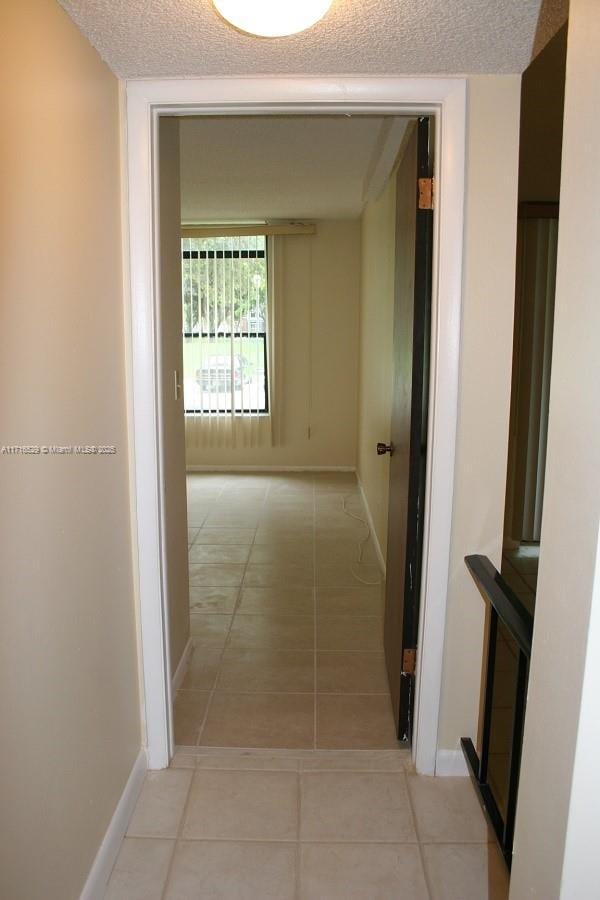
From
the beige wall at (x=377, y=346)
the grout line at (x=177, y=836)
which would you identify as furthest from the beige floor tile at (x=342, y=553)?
the grout line at (x=177, y=836)

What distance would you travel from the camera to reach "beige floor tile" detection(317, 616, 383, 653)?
2973 mm

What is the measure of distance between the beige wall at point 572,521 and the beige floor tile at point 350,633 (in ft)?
6.45

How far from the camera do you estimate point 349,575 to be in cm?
388

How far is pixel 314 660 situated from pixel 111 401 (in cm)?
167

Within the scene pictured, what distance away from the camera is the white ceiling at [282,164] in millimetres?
3271

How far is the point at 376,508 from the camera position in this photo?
4.42 metres

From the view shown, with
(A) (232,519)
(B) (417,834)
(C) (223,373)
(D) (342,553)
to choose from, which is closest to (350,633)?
(D) (342,553)

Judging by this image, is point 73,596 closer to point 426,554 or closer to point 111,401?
point 111,401

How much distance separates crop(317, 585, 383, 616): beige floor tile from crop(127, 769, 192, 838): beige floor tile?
1.39m

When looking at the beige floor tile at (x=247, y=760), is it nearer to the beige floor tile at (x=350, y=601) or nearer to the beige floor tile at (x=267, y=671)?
the beige floor tile at (x=267, y=671)

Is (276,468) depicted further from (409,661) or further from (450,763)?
(450,763)

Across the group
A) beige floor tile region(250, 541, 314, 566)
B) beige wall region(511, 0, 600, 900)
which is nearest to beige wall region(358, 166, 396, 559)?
beige floor tile region(250, 541, 314, 566)

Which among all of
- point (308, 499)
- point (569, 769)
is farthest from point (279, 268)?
point (569, 769)

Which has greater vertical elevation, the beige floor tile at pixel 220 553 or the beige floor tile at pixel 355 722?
the beige floor tile at pixel 220 553
